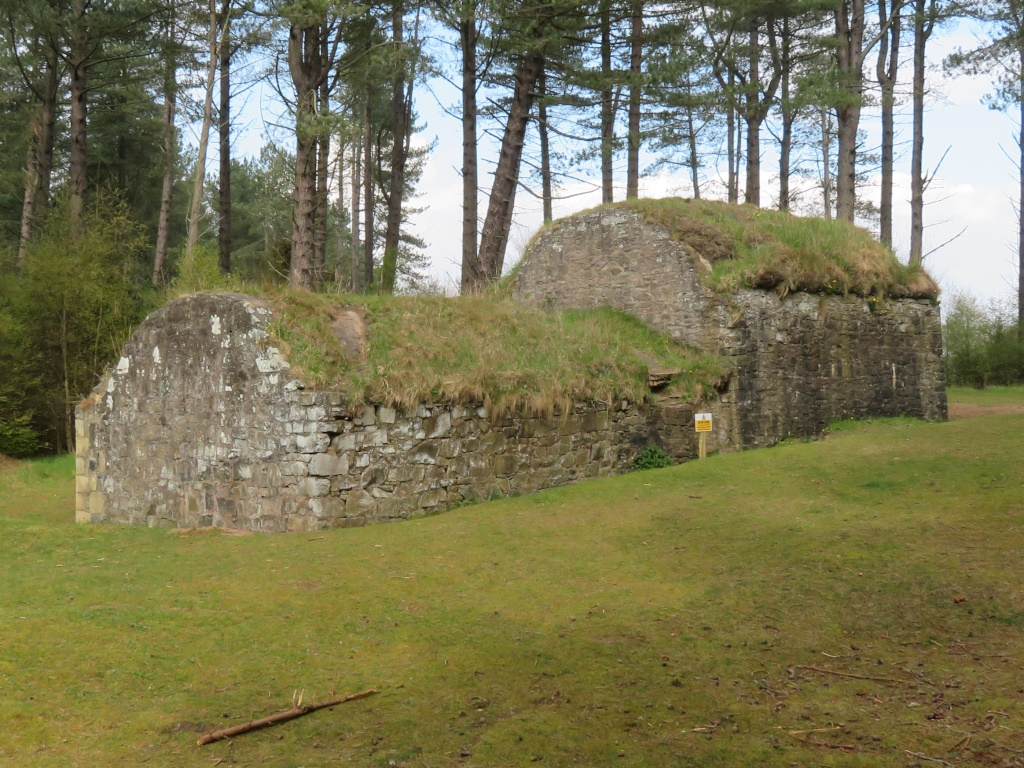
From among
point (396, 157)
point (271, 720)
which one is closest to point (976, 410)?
point (396, 157)

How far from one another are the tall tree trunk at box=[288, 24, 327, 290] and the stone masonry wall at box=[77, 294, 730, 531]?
5.09 m

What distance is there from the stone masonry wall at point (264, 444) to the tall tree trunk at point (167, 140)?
12.7 metres

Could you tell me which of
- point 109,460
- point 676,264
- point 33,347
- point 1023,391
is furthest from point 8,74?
point 1023,391

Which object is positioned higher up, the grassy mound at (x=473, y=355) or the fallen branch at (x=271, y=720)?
the grassy mound at (x=473, y=355)

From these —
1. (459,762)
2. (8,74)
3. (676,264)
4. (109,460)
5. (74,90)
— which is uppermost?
(8,74)

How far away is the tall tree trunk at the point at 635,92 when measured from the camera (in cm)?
1941

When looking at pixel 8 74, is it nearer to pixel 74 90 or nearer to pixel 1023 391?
pixel 74 90

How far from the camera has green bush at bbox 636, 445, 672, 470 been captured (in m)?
Answer: 12.5

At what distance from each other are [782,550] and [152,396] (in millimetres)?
7788

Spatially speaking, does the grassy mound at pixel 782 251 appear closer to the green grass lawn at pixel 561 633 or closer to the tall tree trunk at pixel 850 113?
the green grass lawn at pixel 561 633

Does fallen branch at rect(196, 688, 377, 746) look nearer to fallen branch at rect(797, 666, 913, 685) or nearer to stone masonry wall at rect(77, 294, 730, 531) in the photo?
fallen branch at rect(797, 666, 913, 685)

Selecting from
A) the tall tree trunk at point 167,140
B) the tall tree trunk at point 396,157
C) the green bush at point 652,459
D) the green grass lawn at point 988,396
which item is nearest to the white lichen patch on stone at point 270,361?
the green bush at point 652,459

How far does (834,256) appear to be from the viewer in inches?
598

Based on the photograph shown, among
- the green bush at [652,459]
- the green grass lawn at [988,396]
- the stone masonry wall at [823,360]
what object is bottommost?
the green bush at [652,459]
